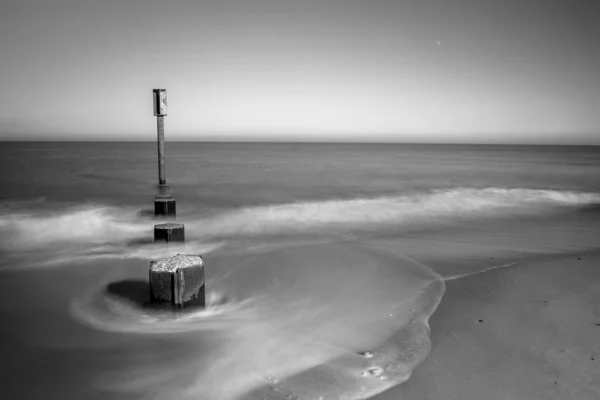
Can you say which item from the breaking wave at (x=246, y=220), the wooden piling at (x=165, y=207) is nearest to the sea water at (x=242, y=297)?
the breaking wave at (x=246, y=220)

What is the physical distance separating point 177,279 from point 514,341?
2.78 m

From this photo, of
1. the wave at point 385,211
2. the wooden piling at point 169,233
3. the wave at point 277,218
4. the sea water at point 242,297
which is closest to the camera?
the sea water at point 242,297

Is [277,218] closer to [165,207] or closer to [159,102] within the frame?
[165,207]

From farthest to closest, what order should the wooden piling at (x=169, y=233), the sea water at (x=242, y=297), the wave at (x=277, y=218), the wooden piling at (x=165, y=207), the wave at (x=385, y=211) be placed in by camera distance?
the wave at (x=385, y=211) < the wooden piling at (x=165, y=207) < the wave at (x=277, y=218) < the wooden piling at (x=169, y=233) < the sea water at (x=242, y=297)

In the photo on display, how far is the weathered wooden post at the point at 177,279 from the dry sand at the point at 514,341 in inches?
72.3

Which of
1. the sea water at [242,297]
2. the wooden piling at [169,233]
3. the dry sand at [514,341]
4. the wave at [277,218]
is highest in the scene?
the wooden piling at [169,233]

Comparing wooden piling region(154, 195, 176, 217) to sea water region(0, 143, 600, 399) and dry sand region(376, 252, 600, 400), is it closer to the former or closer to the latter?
sea water region(0, 143, 600, 399)

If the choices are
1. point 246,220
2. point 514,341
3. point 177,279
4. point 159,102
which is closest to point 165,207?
point 246,220

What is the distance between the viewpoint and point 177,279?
11.4ft

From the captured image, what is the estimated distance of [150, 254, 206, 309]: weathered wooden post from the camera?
348 centimetres

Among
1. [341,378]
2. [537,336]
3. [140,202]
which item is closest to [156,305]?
[341,378]

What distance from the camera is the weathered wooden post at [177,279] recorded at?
3477 millimetres

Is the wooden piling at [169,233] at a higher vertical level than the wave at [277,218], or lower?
higher

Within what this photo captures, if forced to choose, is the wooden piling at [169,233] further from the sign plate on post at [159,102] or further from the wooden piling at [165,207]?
the sign plate on post at [159,102]
